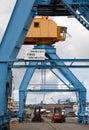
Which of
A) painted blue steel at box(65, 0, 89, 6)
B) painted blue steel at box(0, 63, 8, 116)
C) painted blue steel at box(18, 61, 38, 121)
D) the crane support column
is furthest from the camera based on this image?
painted blue steel at box(18, 61, 38, 121)

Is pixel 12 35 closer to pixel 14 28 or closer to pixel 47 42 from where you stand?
pixel 14 28

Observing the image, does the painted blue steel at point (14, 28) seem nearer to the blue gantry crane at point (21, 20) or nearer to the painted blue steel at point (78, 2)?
the blue gantry crane at point (21, 20)

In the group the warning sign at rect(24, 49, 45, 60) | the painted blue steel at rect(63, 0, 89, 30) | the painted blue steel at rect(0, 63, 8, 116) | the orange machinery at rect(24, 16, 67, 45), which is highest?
the orange machinery at rect(24, 16, 67, 45)

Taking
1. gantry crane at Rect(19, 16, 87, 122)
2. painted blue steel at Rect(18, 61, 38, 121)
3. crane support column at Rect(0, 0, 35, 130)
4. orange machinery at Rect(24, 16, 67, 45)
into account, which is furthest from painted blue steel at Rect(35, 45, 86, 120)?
crane support column at Rect(0, 0, 35, 130)

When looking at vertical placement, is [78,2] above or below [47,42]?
below

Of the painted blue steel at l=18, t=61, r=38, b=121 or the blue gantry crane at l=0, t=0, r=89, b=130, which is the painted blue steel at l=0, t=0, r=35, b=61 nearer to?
the blue gantry crane at l=0, t=0, r=89, b=130

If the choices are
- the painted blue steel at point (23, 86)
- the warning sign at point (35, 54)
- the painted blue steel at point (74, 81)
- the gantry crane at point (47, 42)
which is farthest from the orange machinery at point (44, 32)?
the warning sign at point (35, 54)

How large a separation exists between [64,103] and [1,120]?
153815mm

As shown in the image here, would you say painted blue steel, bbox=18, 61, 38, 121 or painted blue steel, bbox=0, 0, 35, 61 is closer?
painted blue steel, bbox=0, 0, 35, 61

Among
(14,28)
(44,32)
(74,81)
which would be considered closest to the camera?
(14,28)

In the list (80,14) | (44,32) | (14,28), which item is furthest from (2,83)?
(44,32)

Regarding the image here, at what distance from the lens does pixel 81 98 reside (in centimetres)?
5897

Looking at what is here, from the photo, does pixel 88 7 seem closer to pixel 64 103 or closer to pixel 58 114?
pixel 58 114

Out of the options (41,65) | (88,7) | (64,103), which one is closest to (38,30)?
(41,65)
